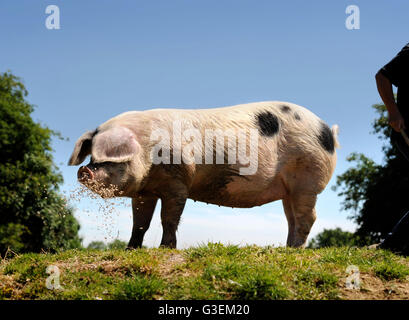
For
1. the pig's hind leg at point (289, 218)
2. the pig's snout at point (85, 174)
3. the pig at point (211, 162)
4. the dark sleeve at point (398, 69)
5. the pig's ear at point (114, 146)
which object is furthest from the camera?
the pig's hind leg at point (289, 218)

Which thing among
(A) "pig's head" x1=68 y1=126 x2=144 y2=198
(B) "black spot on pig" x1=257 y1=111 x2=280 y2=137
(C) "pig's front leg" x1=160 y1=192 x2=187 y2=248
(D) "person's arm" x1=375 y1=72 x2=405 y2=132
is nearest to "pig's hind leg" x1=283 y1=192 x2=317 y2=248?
(B) "black spot on pig" x1=257 y1=111 x2=280 y2=137

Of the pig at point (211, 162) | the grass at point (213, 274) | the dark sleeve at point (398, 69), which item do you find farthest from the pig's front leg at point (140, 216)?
the dark sleeve at point (398, 69)

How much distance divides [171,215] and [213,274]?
204cm

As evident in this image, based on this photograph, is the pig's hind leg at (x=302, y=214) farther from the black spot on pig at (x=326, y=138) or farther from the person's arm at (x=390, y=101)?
the person's arm at (x=390, y=101)

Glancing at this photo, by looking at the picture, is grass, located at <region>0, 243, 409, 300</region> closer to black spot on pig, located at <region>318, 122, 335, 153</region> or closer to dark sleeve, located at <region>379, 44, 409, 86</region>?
dark sleeve, located at <region>379, 44, 409, 86</region>

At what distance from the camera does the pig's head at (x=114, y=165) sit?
593 cm

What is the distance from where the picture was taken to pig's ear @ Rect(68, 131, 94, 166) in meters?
6.49

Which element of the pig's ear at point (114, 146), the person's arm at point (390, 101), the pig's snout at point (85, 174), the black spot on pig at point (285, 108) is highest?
the black spot on pig at point (285, 108)

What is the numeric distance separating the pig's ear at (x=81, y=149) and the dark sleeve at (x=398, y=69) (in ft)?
14.4

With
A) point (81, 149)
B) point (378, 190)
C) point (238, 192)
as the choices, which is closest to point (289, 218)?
point (238, 192)

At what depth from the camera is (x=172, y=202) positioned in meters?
6.46
